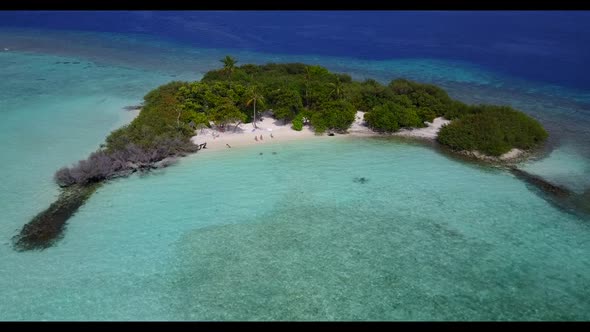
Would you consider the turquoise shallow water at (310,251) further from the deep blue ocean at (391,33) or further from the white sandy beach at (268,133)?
the deep blue ocean at (391,33)

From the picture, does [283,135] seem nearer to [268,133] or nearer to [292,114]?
[268,133]

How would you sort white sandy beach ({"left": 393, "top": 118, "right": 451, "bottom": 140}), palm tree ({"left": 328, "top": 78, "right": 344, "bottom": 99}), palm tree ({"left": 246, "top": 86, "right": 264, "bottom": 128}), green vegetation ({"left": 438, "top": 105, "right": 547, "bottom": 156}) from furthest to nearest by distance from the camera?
palm tree ({"left": 328, "top": 78, "right": 344, "bottom": 99}) < white sandy beach ({"left": 393, "top": 118, "right": 451, "bottom": 140}) < palm tree ({"left": 246, "top": 86, "right": 264, "bottom": 128}) < green vegetation ({"left": 438, "top": 105, "right": 547, "bottom": 156})

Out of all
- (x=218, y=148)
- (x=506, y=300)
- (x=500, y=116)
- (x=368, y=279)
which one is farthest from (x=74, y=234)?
(x=500, y=116)

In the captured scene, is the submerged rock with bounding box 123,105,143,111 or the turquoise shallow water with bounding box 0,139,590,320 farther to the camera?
the submerged rock with bounding box 123,105,143,111

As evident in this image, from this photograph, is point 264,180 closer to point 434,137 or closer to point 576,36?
point 434,137

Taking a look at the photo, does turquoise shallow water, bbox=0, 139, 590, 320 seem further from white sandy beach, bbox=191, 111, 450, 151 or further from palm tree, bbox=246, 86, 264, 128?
palm tree, bbox=246, 86, 264, 128

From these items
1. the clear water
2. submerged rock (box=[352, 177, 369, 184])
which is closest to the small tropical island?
the clear water

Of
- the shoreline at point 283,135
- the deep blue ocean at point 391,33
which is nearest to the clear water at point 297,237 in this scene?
the shoreline at point 283,135
